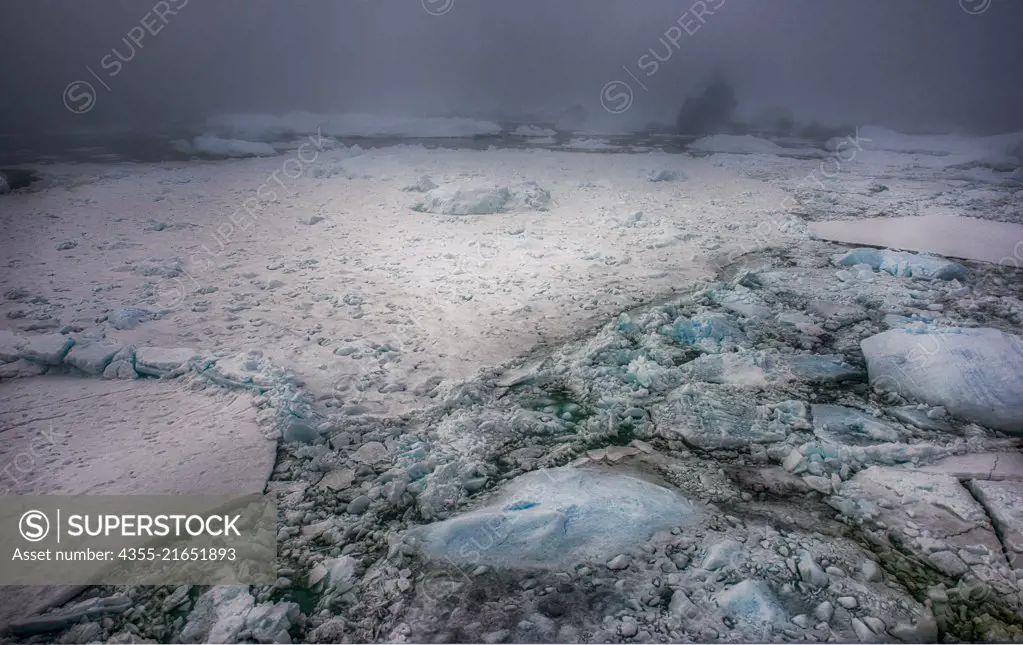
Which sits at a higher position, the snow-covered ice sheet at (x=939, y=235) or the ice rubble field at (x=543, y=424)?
the snow-covered ice sheet at (x=939, y=235)

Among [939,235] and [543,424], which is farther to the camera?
[939,235]

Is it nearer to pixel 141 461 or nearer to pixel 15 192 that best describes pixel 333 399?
pixel 141 461

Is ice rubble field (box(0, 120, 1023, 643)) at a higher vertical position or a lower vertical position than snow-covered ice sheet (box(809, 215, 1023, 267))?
lower

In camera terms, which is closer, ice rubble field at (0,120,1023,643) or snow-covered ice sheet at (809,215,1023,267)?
ice rubble field at (0,120,1023,643)

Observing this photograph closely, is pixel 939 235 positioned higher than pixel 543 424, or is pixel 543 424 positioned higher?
pixel 939 235

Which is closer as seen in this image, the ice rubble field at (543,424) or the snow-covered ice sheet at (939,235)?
the ice rubble field at (543,424)

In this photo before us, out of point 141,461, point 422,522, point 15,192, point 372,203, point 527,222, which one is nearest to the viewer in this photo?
point 422,522

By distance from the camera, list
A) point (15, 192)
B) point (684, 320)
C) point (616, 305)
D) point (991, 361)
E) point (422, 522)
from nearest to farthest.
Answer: point (422, 522), point (991, 361), point (684, 320), point (616, 305), point (15, 192)

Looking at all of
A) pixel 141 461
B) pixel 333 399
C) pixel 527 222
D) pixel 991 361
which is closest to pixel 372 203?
pixel 527 222
